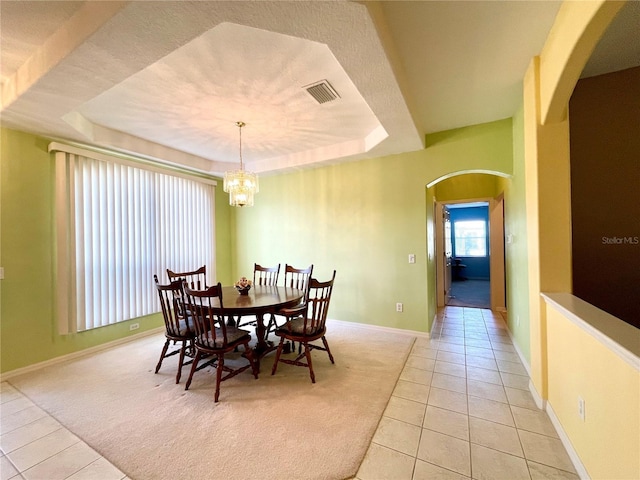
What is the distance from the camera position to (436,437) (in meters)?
1.76

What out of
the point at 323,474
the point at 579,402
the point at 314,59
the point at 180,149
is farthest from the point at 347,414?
the point at 180,149

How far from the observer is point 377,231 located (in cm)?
394

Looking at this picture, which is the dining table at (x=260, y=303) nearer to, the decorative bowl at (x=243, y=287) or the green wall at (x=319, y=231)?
A: the decorative bowl at (x=243, y=287)

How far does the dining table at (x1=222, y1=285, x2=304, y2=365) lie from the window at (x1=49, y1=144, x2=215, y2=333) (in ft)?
4.80

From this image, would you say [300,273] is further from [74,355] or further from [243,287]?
[74,355]

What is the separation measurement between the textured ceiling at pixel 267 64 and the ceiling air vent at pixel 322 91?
0.06 meters

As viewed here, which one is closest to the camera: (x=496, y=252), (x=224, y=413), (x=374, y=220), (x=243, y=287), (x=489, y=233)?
(x=224, y=413)

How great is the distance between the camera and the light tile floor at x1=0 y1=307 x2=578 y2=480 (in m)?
1.51

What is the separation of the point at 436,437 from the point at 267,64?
9.80ft

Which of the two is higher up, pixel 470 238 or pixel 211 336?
pixel 470 238

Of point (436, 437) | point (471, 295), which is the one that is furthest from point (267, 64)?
point (471, 295)

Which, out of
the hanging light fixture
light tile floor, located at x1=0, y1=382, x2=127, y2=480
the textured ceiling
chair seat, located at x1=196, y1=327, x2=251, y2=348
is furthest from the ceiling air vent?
light tile floor, located at x1=0, y1=382, x2=127, y2=480

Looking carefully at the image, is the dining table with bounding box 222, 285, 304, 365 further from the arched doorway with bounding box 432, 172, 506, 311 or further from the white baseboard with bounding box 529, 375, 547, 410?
the arched doorway with bounding box 432, 172, 506, 311

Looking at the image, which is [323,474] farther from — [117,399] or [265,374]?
[117,399]
